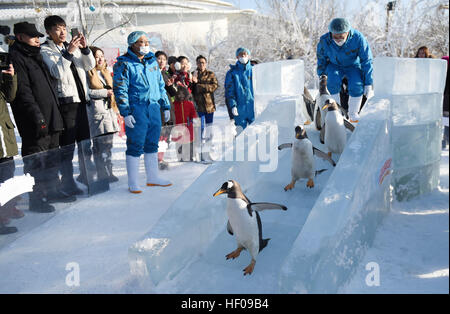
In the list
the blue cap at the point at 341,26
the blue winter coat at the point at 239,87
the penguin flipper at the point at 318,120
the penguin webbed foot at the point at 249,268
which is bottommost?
the penguin webbed foot at the point at 249,268

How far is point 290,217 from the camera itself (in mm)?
2957

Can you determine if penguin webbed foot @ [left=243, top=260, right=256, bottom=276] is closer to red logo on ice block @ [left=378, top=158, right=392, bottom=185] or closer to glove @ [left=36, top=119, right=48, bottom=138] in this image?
red logo on ice block @ [left=378, top=158, right=392, bottom=185]

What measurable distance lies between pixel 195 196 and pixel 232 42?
1325cm

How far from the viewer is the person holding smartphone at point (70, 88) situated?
3662 millimetres

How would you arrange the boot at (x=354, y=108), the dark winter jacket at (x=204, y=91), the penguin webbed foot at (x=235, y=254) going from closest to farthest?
the penguin webbed foot at (x=235, y=254) → the boot at (x=354, y=108) → the dark winter jacket at (x=204, y=91)

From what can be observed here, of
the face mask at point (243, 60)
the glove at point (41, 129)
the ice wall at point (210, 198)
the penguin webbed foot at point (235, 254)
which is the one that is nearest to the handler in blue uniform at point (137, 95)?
the glove at point (41, 129)

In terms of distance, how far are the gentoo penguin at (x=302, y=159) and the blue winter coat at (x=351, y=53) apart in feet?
4.89

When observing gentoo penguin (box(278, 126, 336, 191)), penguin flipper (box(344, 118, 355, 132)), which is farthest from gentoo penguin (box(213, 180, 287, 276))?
penguin flipper (box(344, 118, 355, 132))

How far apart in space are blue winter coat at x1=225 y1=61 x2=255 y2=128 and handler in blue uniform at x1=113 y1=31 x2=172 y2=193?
1.65m

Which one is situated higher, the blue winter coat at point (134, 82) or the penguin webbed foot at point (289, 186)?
the blue winter coat at point (134, 82)

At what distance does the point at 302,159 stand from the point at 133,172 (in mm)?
2171

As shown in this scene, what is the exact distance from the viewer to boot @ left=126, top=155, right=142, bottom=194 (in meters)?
4.20

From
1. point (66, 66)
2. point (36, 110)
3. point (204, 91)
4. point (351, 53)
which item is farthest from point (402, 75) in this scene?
point (36, 110)

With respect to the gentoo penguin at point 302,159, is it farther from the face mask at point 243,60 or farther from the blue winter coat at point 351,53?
the face mask at point 243,60
